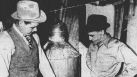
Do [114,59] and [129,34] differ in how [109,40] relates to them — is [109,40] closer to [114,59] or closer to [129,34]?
[114,59]

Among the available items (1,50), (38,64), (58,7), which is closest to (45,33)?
(58,7)

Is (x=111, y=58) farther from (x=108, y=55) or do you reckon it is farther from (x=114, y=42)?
(x=114, y=42)

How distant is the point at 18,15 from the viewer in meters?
4.26

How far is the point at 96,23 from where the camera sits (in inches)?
208

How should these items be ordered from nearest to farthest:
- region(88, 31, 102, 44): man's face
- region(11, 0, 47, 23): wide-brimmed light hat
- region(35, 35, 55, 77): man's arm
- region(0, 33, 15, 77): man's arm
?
region(0, 33, 15, 77): man's arm, region(11, 0, 47, 23): wide-brimmed light hat, region(35, 35, 55, 77): man's arm, region(88, 31, 102, 44): man's face

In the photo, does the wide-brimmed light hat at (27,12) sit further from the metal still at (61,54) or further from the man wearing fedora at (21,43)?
the metal still at (61,54)

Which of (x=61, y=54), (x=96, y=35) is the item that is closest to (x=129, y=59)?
(x=96, y=35)

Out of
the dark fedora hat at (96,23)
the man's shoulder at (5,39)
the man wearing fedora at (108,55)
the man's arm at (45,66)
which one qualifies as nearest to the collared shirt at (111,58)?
the man wearing fedora at (108,55)

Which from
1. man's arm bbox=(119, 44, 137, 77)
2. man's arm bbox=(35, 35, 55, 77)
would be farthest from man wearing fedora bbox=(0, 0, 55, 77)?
man's arm bbox=(119, 44, 137, 77)

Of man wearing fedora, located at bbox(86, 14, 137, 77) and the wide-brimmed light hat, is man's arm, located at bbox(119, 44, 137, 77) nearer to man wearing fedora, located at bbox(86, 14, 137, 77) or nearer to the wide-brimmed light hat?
man wearing fedora, located at bbox(86, 14, 137, 77)

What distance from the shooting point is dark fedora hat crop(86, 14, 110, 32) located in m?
5.13

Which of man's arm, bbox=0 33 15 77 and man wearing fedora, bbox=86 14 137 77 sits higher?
man's arm, bbox=0 33 15 77

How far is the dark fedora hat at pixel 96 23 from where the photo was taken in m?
5.13

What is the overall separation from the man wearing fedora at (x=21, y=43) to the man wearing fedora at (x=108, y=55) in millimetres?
1288
